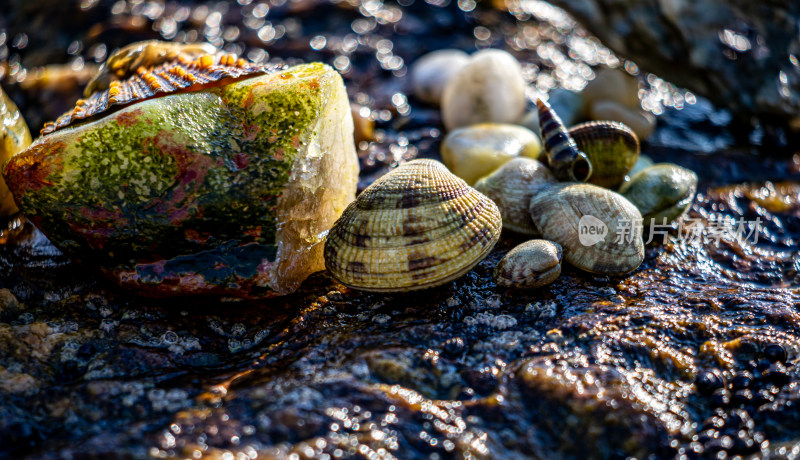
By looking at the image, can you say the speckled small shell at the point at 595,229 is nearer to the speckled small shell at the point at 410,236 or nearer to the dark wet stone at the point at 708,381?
the speckled small shell at the point at 410,236

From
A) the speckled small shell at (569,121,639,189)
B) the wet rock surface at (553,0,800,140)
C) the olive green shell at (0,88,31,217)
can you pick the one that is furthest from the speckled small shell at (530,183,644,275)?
the olive green shell at (0,88,31,217)

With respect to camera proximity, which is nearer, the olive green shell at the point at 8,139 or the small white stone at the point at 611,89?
the olive green shell at the point at 8,139

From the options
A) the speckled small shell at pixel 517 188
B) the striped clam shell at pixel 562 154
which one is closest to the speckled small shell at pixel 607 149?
the striped clam shell at pixel 562 154

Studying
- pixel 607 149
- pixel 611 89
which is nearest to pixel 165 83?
pixel 607 149

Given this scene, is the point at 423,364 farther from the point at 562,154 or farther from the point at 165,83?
the point at 165,83

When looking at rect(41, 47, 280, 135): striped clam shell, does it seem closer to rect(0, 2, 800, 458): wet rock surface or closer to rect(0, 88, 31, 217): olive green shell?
rect(0, 88, 31, 217): olive green shell

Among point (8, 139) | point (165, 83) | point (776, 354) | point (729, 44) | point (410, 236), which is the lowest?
point (776, 354)

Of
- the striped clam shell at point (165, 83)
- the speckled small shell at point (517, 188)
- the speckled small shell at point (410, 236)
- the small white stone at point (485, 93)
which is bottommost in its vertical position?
the small white stone at point (485, 93)
